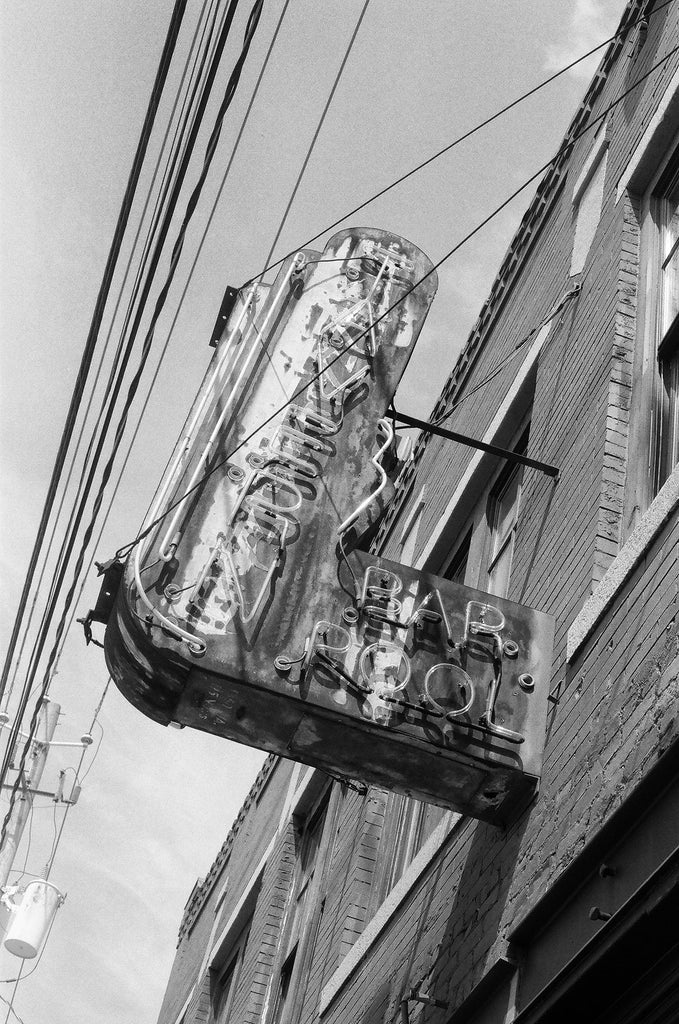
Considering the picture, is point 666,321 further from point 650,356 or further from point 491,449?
point 491,449

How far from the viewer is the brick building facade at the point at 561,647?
4.06 metres

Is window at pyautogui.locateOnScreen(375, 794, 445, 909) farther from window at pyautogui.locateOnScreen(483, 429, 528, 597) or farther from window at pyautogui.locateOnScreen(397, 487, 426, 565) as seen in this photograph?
window at pyautogui.locateOnScreen(397, 487, 426, 565)

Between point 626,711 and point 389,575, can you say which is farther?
point 389,575

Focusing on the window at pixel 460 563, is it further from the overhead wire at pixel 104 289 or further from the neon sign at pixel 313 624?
the overhead wire at pixel 104 289

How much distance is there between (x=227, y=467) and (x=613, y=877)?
121 inches

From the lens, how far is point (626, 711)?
450 cm

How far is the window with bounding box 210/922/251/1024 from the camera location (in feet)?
40.2

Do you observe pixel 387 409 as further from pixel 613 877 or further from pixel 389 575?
pixel 613 877

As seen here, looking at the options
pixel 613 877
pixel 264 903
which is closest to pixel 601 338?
pixel 613 877

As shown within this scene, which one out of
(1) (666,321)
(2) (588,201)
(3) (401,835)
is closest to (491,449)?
(1) (666,321)

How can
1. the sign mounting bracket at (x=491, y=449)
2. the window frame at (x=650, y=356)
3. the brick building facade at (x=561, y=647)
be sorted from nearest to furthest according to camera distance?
the brick building facade at (x=561, y=647)
the window frame at (x=650, y=356)
the sign mounting bracket at (x=491, y=449)

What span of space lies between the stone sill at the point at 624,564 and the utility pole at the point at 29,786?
13.0 meters

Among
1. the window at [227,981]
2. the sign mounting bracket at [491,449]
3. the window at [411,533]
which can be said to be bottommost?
the window at [227,981]

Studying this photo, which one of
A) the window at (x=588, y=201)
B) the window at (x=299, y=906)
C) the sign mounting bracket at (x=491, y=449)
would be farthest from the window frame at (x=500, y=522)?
the window at (x=299, y=906)
